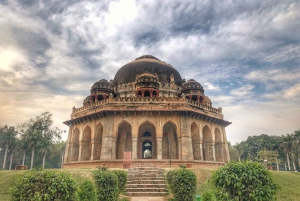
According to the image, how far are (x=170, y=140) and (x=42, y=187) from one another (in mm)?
15800

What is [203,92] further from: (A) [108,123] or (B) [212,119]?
(A) [108,123]

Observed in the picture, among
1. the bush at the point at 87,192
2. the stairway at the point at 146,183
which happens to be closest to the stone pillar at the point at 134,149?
the stairway at the point at 146,183

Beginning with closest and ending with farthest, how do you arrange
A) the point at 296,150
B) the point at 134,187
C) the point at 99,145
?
1. the point at 134,187
2. the point at 99,145
3. the point at 296,150

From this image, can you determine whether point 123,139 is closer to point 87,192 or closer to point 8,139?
point 87,192

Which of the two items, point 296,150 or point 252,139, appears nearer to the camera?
point 296,150

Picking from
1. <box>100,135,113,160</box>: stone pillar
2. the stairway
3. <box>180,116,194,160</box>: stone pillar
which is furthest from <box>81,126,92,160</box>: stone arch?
the stairway

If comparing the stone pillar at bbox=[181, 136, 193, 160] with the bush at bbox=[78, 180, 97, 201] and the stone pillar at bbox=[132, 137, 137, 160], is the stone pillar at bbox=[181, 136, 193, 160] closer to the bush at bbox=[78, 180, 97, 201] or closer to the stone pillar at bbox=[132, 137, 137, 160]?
the stone pillar at bbox=[132, 137, 137, 160]

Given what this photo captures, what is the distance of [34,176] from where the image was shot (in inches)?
191

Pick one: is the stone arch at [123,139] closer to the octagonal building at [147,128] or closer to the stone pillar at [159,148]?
the octagonal building at [147,128]

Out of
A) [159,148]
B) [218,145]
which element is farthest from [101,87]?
[218,145]

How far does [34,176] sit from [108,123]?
13.6m

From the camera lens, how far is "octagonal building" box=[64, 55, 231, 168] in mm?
17703

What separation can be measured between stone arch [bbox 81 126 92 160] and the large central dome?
280 inches

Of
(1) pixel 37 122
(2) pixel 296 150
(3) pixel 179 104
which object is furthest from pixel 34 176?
(2) pixel 296 150
